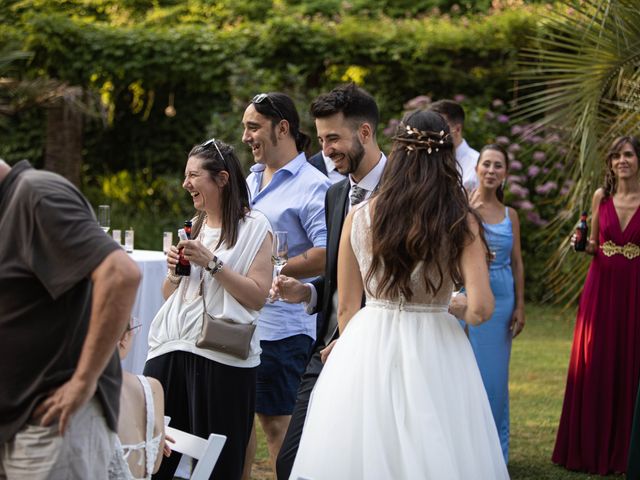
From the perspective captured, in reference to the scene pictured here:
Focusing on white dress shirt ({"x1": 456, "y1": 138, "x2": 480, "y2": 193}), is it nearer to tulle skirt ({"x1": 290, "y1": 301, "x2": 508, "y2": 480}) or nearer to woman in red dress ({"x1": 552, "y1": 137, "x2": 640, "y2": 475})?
woman in red dress ({"x1": 552, "y1": 137, "x2": 640, "y2": 475})

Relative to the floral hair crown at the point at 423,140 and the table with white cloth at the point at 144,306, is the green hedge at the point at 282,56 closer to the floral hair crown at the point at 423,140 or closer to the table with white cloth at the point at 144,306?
the table with white cloth at the point at 144,306

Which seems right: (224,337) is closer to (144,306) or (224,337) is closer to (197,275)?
(197,275)

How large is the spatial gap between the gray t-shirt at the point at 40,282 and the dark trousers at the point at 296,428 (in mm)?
1508

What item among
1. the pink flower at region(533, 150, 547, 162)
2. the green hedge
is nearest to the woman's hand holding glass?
the pink flower at region(533, 150, 547, 162)

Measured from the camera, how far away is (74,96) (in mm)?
13148

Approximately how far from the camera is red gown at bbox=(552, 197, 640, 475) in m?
6.45

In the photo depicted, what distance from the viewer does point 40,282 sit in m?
2.73

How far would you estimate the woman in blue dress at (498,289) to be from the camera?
632cm

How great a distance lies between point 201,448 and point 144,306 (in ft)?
8.93

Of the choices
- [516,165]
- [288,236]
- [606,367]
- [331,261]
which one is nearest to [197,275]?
[331,261]

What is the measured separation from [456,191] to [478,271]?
30 centimetres

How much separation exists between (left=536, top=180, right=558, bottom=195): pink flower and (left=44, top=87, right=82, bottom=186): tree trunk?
20.5ft

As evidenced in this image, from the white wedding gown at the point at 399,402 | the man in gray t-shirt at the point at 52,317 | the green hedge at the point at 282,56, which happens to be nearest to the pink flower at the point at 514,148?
the green hedge at the point at 282,56

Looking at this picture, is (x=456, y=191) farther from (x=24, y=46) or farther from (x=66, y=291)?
(x=24, y=46)
